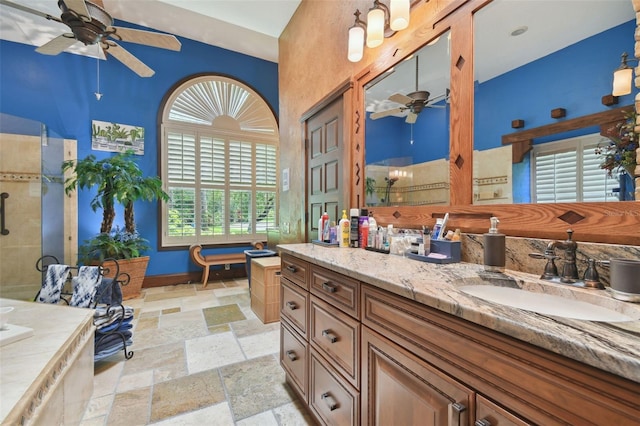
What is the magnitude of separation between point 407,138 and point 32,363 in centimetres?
218

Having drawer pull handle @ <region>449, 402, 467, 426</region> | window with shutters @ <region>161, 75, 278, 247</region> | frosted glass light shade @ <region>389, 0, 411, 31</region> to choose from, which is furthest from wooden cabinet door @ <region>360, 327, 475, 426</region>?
window with shutters @ <region>161, 75, 278, 247</region>

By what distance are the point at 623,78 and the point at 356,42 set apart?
4.80 ft

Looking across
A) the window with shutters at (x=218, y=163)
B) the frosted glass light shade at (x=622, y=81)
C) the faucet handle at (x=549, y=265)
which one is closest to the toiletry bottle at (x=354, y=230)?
the faucet handle at (x=549, y=265)

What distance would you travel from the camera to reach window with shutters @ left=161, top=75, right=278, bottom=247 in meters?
4.43

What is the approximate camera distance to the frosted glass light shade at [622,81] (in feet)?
Answer: 2.80

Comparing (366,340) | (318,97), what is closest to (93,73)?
(318,97)

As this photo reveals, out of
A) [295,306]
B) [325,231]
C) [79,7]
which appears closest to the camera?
[295,306]

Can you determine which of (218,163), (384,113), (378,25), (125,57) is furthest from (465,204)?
(218,163)

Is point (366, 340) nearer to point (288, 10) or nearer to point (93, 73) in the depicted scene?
point (288, 10)

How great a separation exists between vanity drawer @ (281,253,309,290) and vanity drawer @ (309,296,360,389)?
0.44 ft

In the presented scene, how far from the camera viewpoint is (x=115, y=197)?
11.8 feet

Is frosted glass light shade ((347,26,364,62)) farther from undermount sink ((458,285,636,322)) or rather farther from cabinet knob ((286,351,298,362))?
cabinet knob ((286,351,298,362))

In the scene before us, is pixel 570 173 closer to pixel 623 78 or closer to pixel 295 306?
pixel 623 78

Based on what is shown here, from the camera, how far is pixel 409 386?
840mm
